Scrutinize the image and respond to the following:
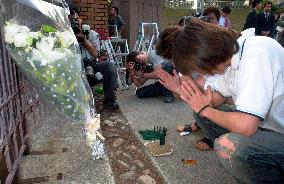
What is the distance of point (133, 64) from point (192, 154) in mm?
2183

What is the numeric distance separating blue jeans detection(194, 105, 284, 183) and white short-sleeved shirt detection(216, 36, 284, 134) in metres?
0.14

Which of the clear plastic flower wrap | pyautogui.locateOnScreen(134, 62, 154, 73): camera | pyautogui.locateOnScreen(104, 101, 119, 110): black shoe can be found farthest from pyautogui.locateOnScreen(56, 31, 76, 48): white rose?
pyautogui.locateOnScreen(134, 62, 154, 73): camera

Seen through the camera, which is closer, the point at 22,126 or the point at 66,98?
the point at 66,98

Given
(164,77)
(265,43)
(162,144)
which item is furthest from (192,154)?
(265,43)

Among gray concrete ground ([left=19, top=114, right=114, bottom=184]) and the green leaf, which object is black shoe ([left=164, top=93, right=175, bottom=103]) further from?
the green leaf

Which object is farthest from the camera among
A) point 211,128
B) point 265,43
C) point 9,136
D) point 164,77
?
point 211,128

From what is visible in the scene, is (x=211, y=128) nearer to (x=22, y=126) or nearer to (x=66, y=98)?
(x=66, y=98)

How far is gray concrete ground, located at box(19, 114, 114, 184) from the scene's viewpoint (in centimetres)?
269

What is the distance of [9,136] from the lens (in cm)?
236

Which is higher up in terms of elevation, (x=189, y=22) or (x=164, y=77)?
(x=189, y=22)

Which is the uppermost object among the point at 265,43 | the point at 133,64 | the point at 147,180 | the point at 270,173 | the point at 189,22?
the point at 189,22

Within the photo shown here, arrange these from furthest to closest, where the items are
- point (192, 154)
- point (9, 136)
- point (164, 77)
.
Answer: point (192, 154)
point (164, 77)
point (9, 136)

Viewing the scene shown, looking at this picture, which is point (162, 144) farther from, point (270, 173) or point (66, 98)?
point (270, 173)

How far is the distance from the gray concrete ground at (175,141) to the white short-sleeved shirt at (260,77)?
884 millimetres
